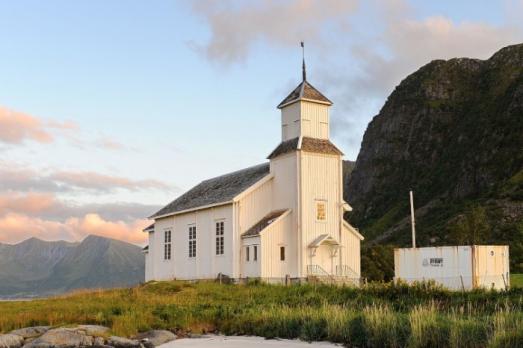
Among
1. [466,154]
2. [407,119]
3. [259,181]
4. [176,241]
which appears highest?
[407,119]

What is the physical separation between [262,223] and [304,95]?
835 cm

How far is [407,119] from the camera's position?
513ft

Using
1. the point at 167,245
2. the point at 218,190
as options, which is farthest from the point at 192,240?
the point at 167,245

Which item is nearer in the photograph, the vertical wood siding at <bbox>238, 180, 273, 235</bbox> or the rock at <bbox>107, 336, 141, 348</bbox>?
the rock at <bbox>107, 336, 141, 348</bbox>

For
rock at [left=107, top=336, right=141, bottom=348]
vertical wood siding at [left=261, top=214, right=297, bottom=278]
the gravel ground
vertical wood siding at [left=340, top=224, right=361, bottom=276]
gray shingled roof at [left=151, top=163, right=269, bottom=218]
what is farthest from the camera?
gray shingled roof at [left=151, top=163, right=269, bottom=218]

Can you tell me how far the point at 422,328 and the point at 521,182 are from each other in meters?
90.0

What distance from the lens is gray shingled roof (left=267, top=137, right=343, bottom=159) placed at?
43469 millimetres

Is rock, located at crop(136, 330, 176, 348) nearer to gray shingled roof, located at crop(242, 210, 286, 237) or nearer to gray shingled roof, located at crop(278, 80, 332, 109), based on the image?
gray shingled roof, located at crop(242, 210, 286, 237)

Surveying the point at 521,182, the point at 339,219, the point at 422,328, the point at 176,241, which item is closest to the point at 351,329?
the point at 422,328

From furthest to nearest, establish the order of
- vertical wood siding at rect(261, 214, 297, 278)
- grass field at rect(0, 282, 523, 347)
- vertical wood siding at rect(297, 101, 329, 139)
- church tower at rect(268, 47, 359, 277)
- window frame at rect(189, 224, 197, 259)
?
window frame at rect(189, 224, 197, 259) → vertical wood siding at rect(297, 101, 329, 139) → church tower at rect(268, 47, 359, 277) → vertical wood siding at rect(261, 214, 297, 278) → grass field at rect(0, 282, 523, 347)

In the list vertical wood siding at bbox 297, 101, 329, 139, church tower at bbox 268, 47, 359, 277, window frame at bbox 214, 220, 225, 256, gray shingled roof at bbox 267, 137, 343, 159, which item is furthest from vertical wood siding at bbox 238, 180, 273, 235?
vertical wood siding at bbox 297, 101, 329, 139

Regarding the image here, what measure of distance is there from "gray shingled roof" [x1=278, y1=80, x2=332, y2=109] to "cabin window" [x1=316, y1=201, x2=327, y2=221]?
654 centimetres

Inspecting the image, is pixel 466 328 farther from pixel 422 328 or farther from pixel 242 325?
pixel 242 325

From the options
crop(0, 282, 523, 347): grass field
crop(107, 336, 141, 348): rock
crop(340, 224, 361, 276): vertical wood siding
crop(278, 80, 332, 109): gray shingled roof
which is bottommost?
crop(107, 336, 141, 348): rock
